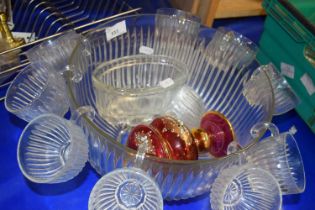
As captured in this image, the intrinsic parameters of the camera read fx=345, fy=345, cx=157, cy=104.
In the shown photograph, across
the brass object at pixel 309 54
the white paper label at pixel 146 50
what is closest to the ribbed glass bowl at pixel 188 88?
the white paper label at pixel 146 50

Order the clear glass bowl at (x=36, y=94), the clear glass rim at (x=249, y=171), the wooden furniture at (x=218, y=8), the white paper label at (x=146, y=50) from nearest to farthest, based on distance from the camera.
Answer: the clear glass rim at (x=249, y=171)
the clear glass bowl at (x=36, y=94)
the white paper label at (x=146, y=50)
the wooden furniture at (x=218, y=8)

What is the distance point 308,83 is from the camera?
0.60 meters

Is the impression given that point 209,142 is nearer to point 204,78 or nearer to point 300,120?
point 204,78

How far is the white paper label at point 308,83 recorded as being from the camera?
0.59 metres

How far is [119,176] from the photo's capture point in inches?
14.6

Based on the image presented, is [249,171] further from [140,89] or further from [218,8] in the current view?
[218,8]

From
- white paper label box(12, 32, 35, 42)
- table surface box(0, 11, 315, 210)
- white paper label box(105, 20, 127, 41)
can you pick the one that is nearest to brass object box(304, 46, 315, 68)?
table surface box(0, 11, 315, 210)

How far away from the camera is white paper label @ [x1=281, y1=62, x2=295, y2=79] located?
2.07 ft

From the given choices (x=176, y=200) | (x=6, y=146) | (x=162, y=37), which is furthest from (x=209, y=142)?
(x=6, y=146)

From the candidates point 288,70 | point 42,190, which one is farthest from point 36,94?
point 288,70

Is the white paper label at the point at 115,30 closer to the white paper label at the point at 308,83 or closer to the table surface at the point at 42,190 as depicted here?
the table surface at the point at 42,190

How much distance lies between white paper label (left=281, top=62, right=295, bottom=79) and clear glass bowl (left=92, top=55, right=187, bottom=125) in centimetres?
21

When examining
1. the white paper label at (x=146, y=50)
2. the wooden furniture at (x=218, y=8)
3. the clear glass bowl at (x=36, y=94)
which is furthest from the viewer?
the wooden furniture at (x=218, y=8)

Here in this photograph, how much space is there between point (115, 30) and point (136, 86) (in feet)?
0.35
